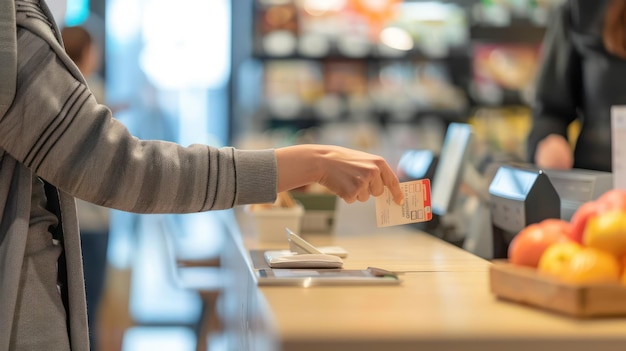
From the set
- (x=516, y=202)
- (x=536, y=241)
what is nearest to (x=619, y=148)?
(x=516, y=202)

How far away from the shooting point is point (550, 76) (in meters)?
3.13

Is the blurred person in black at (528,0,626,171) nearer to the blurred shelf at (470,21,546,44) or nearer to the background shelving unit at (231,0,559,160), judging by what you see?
the background shelving unit at (231,0,559,160)

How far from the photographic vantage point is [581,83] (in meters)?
3.12

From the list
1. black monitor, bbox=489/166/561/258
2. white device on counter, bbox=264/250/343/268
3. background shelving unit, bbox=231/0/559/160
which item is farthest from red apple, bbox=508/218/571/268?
background shelving unit, bbox=231/0/559/160

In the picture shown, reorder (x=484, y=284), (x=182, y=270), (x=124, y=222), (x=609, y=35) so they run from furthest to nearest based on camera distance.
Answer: (x=124, y=222) < (x=182, y=270) < (x=609, y=35) < (x=484, y=284)

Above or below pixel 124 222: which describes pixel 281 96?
above

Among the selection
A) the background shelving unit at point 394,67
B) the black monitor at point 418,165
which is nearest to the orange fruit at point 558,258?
the black monitor at point 418,165

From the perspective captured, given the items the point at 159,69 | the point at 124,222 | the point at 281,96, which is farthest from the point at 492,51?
the point at 124,222

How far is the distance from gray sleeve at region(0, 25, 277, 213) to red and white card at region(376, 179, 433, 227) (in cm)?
29

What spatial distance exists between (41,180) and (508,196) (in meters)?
1.17

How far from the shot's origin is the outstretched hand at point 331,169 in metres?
1.61

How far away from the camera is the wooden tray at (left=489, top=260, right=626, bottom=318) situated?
1214 millimetres

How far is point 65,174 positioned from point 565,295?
2.74ft

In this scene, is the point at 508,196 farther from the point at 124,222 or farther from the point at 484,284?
the point at 124,222
